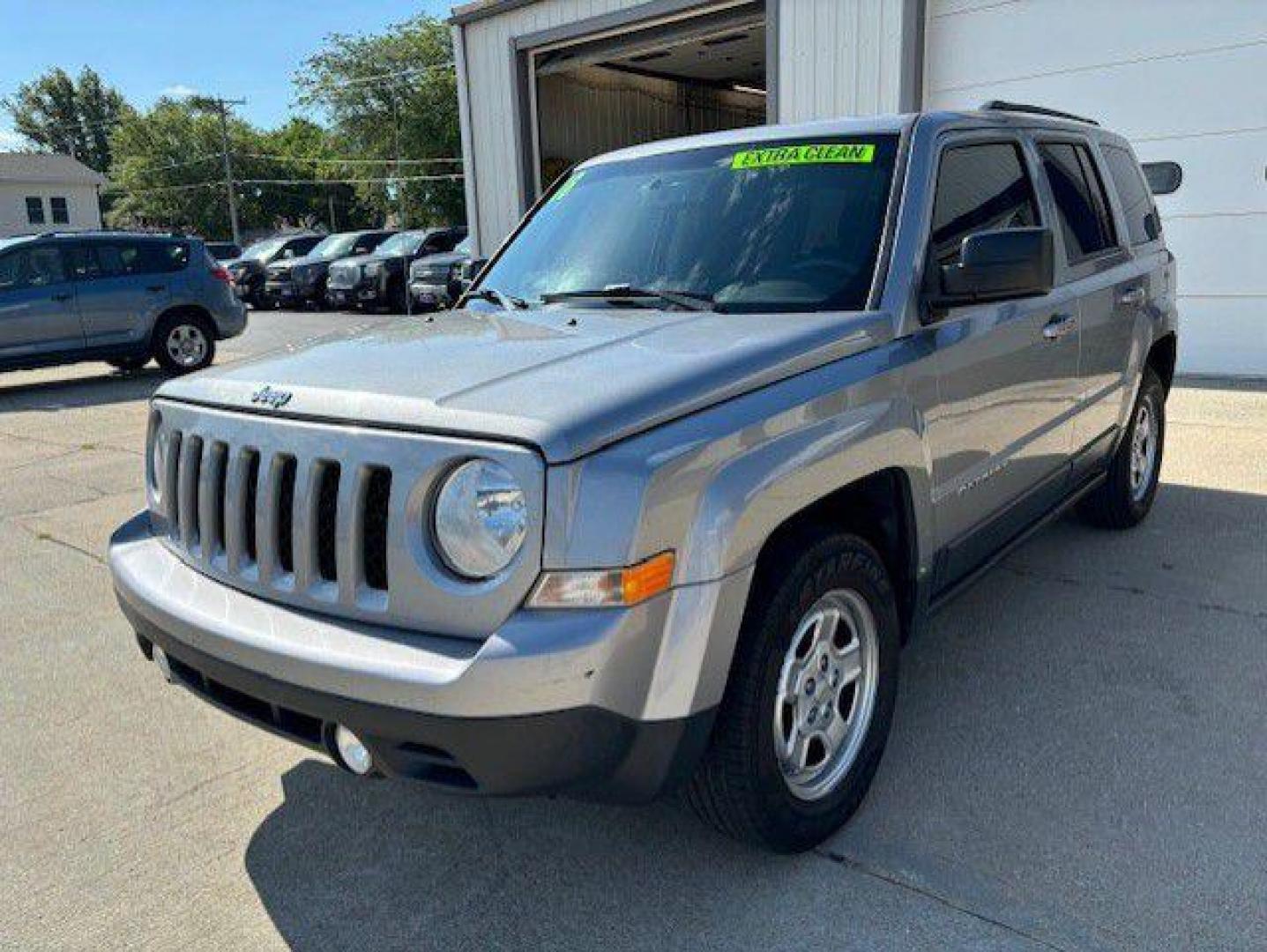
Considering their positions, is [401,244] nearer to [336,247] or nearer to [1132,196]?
[336,247]

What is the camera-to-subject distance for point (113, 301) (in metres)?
12.0

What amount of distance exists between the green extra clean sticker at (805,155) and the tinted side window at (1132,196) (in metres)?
1.95

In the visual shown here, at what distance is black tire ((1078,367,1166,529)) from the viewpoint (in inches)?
194

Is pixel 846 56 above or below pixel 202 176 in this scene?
below

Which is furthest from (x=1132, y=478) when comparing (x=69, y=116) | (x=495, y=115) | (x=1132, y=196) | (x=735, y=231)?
(x=69, y=116)

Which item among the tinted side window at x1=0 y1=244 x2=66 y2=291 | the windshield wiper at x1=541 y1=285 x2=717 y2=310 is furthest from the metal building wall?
the tinted side window at x1=0 y1=244 x2=66 y2=291

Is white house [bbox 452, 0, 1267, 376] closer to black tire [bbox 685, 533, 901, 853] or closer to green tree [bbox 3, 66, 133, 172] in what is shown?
black tire [bbox 685, 533, 901, 853]

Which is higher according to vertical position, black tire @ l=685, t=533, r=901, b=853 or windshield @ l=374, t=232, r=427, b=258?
windshield @ l=374, t=232, r=427, b=258

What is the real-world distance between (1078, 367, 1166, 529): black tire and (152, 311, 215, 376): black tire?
1057cm

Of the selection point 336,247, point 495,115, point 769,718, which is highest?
point 495,115

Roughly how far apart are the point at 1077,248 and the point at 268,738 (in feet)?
11.4

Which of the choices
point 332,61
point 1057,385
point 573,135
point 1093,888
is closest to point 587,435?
point 1093,888

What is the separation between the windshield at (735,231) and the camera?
303cm

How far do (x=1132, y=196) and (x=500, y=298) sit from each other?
316cm
